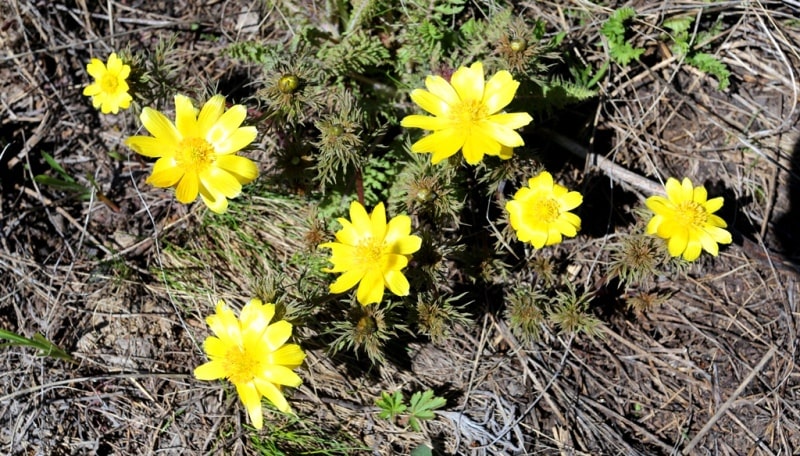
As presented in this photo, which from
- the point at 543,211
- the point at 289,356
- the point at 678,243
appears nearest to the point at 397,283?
the point at 289,356

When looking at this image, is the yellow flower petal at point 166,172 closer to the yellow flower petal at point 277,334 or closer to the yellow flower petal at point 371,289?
the yellow flower petal at point 277,334

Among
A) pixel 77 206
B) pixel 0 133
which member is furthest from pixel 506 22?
pixel 0 133

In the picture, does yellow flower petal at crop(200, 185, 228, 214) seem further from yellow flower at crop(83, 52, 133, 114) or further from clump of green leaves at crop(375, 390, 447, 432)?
clump of green leaves at crop(375, 390, 447, 432)

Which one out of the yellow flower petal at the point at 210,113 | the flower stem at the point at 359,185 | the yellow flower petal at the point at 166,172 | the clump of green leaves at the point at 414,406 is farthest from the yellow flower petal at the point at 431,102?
the clump of green leaves at the point at 414,406

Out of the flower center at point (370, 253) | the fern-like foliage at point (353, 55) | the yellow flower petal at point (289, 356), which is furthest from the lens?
the fern-like foliage at point (353, 55)

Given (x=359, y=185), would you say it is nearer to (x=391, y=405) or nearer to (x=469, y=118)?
(x=469, y=118)

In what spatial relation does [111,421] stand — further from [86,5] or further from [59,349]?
[86,5]
